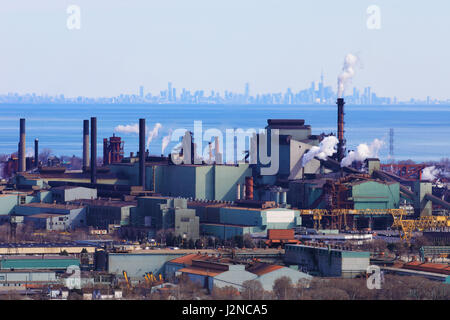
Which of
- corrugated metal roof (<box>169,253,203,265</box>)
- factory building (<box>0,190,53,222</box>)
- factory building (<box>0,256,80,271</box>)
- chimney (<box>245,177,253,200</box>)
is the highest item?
chimney (<box>245,177,253,200</box>)

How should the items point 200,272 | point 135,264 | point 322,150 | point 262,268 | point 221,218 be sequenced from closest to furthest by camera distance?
point 200,272, point 262,268, point 135,264, point 221,218, point 322,150

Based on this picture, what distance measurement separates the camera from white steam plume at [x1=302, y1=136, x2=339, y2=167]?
52.1 meters

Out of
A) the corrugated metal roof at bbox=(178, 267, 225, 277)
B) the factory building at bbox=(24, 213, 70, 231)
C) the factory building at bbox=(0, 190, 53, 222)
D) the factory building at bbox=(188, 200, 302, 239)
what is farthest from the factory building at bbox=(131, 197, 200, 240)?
the corrugated metal roof at bbox=(178, 267, 225, 277)

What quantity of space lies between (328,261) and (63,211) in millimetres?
15333

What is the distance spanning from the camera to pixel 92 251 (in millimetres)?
37969

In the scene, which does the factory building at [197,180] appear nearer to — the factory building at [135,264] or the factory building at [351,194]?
the factory building at [351,194]

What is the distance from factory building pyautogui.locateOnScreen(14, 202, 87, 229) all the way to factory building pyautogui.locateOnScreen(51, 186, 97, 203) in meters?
1.00

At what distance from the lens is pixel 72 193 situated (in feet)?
165

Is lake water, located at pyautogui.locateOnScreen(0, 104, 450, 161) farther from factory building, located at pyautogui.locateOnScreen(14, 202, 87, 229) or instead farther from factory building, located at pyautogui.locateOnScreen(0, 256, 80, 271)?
factory building, located at pyautogui.locateOnScreen(0, 256, 80, 271)

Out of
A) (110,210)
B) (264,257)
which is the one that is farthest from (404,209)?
(264,257)

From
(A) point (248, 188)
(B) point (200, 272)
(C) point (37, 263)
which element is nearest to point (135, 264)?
(C) point (37, 263)

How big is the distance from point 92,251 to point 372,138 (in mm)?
59483

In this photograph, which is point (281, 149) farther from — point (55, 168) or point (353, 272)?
point (353, 272)

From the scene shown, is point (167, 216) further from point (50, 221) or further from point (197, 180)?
point (197, 180)
